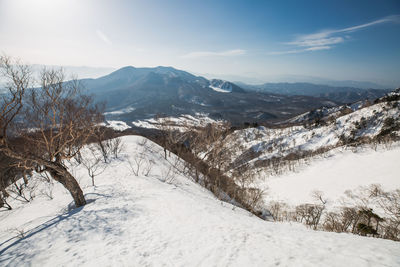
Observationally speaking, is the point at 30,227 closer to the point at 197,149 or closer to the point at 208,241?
the point at 208,241

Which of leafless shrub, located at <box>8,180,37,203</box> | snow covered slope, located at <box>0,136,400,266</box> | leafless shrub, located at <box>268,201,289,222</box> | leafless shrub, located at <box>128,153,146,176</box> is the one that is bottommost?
leafless shrub, located at <box>268,201,289,222</box>

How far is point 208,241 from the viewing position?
23.6 feet

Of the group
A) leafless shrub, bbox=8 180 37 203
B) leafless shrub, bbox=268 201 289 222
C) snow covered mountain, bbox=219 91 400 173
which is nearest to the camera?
leafless shrub, bbox=8 180 37 203

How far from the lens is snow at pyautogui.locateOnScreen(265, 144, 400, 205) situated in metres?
35.8

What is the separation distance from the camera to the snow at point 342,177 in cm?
3575

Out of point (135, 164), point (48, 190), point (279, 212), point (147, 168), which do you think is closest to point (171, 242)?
point (147, 168)

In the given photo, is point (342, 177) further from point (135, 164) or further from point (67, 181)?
point (67, 181)

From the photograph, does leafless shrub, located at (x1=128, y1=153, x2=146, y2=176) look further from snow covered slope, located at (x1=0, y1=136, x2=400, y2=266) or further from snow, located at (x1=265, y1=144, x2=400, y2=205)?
snow, located at (x1=265, y1=144, x2=400, y2=205)

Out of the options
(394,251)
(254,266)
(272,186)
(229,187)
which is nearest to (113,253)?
(254,266)

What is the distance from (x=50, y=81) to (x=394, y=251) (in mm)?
18215

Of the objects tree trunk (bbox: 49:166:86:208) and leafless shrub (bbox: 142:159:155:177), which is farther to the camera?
leafless shrub (bbox: 142:159:155:177)

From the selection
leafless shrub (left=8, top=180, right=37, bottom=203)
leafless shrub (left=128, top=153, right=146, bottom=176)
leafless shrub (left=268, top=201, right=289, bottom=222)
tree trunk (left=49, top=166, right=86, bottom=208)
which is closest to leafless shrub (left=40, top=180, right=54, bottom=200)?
leafless shrub (left=8, top=180, right=37, bottom=203)

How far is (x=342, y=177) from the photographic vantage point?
1676 inches

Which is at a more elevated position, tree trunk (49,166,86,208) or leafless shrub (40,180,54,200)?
tree trunk (49,166,86,208)
